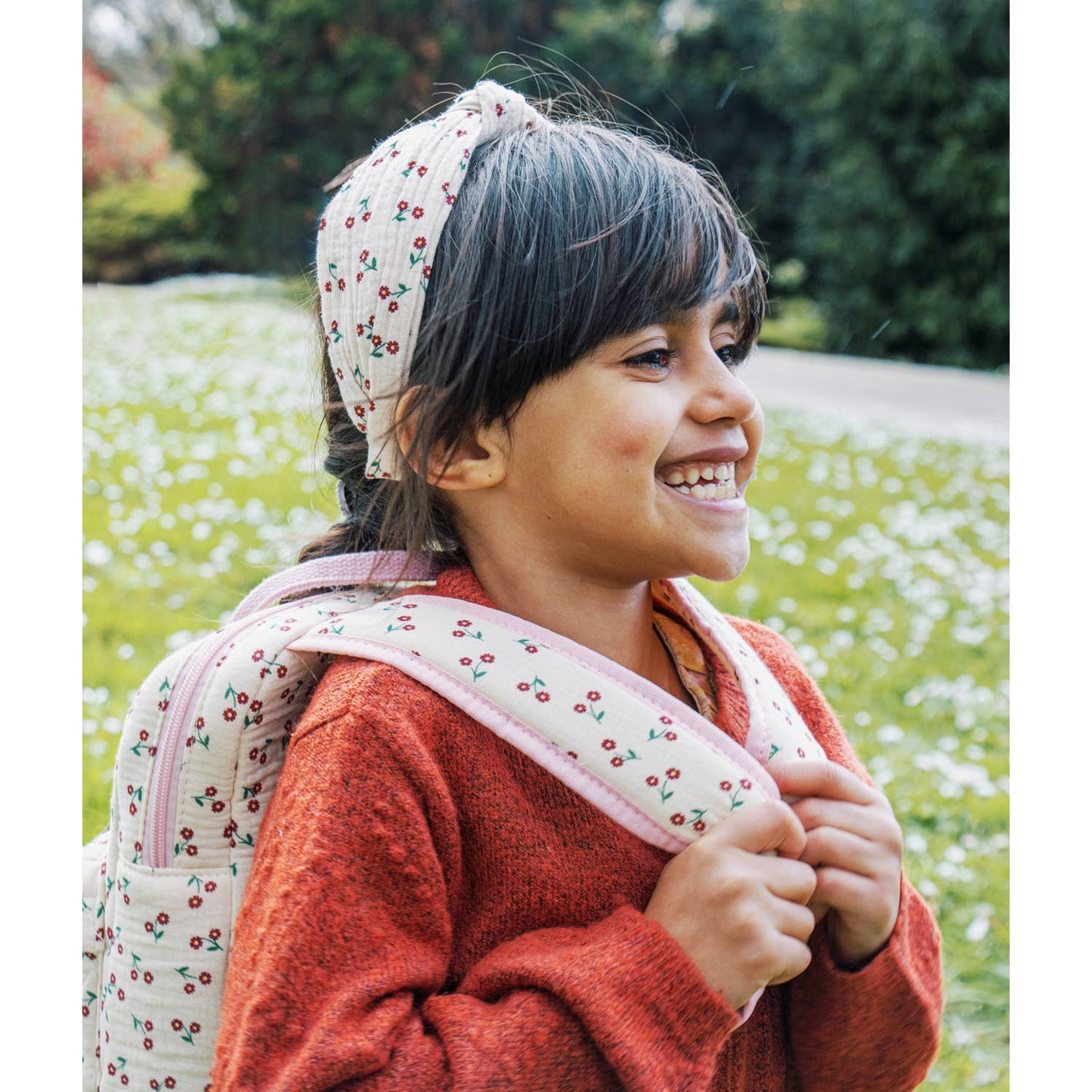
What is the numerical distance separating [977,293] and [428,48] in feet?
29.6

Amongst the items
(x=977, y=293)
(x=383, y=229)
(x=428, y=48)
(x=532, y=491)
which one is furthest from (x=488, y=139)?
(x=428, y=48)

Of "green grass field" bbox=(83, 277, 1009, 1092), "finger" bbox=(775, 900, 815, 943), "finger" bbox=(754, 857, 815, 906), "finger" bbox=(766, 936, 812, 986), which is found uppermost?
"finger" bbox=(754, 857, 815, 906)

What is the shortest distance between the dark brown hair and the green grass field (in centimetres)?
45

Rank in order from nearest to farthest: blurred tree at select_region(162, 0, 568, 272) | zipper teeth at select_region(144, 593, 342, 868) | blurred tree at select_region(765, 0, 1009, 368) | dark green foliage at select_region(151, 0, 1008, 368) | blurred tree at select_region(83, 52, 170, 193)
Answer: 1. zipper teeth at select_region(144, 593, 342, 868)
2. blurred tree at select_region(765, 0, 1009, 368)
3. dark green foliage at select_region(151, 0, 1008, 368)
4. blurred tree at select_region(162, 0, 568, 272)
5. blurred tree at select_region(83, 52, 170, 193)

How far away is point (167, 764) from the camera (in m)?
1.33

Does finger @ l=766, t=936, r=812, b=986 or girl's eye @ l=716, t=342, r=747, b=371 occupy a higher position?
girl's eye @ l=716, t=342, r=747, b=371

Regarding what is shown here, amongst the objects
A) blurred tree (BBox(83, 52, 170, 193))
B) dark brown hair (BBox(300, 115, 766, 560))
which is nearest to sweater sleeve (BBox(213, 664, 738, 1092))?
dark brown hair (BBox(300, 115, 766, 560))

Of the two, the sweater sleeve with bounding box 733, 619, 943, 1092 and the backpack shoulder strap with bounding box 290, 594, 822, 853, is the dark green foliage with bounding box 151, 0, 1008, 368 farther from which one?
the backpack shoulder strap with bounding box 290, 594, 822, 853

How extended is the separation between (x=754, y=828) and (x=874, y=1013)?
319 mm

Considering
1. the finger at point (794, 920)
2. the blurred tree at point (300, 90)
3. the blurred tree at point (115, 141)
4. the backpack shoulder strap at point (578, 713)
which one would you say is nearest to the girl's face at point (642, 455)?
the backpack shoulder strap at point (578, 713)

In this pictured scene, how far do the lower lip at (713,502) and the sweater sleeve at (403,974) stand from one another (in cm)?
38

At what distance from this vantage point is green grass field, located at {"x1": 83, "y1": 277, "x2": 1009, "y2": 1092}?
324cm

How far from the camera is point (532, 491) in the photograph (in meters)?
1.38

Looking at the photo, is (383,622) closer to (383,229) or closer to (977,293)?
(383,229)
